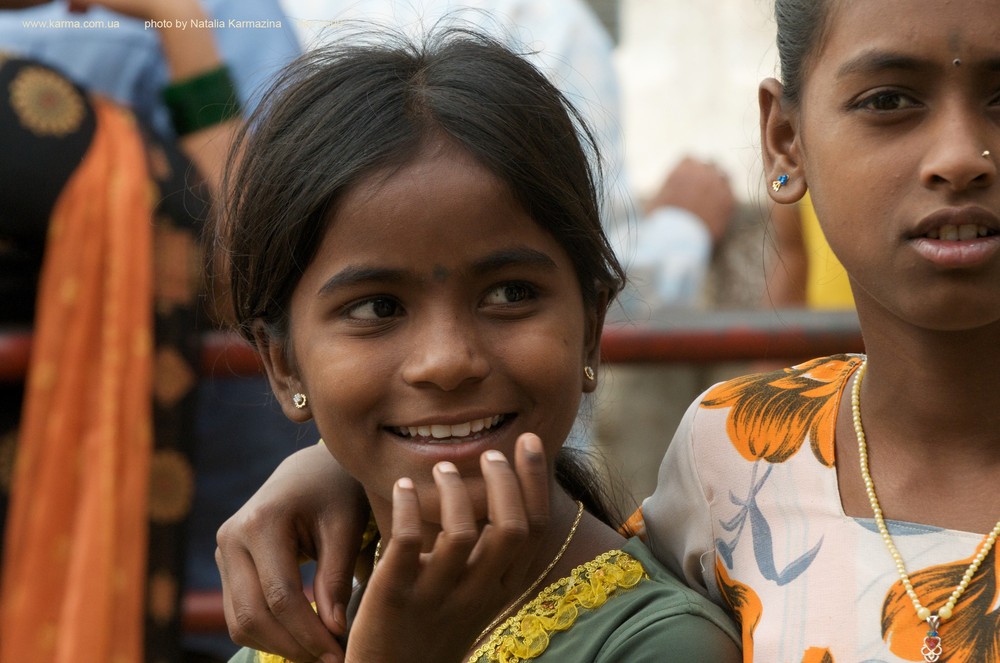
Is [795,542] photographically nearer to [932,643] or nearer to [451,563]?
[932,643]

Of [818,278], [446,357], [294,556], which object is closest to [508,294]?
[446,357]

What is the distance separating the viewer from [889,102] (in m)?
1.55

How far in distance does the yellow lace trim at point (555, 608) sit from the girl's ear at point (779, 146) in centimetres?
53

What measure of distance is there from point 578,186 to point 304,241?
0.39 m

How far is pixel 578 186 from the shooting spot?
188 cm

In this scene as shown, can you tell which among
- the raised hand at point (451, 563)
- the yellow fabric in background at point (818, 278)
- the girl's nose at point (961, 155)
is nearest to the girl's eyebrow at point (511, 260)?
the raised hand at point (451, 563)

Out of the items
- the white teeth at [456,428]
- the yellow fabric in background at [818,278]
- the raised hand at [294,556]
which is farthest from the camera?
the yellow fabric in background at [818,278]

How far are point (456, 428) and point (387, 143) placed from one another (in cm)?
38

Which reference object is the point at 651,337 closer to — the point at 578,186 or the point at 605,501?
the point at 605,501

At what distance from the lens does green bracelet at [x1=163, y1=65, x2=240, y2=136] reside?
317 cm

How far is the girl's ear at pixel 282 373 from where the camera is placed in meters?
1.90

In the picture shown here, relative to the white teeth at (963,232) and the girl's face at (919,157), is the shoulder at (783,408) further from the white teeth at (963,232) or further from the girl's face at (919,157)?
the white teeth at (963,232)

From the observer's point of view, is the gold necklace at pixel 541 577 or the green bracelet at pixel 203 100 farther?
the green bracelet at pixel 203 100

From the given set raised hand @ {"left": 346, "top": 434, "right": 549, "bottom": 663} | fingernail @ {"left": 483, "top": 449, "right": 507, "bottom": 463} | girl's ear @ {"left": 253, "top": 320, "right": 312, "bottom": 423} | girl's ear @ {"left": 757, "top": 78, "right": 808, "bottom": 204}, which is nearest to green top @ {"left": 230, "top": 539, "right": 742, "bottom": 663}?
raised hand @ {"left": 346, "top": 434, "right": 549, "bottom": 663}
